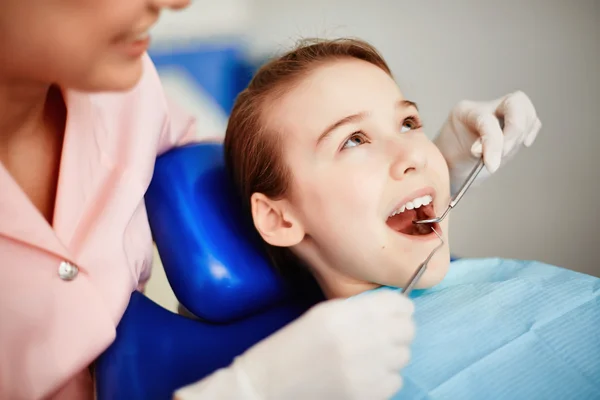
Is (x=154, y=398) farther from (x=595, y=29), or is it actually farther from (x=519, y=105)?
(x=595, y=29)

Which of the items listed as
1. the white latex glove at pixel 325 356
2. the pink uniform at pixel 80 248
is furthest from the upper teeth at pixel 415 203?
Result: the pink uniform at pixel 80 248

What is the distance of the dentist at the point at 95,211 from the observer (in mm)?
486

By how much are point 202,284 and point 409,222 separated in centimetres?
36

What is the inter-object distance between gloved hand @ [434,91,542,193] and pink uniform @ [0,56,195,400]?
533 millimetres

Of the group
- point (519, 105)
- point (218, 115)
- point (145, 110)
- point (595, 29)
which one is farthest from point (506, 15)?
point (145, 110)

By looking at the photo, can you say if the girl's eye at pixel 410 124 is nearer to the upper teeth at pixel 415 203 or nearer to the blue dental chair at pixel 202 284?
the upper teeth at pixel 415 203

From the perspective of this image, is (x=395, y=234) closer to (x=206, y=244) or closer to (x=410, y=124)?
(x=410, y=124)

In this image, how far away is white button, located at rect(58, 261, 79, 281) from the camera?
25.5 inches

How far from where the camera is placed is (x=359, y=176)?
75cm

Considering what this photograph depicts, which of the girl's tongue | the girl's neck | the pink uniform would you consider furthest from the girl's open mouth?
the girl's neck

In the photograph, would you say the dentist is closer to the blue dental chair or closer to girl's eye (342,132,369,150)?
the blue dental chair

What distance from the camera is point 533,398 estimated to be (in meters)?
0.66

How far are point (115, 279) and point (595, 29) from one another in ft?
4.49

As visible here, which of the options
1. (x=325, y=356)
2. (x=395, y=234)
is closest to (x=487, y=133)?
(x=395, y=234)
